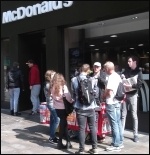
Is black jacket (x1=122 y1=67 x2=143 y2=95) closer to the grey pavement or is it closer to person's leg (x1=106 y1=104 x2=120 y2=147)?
person's leg (x1=106 y1=104 x2=120 y2=147)

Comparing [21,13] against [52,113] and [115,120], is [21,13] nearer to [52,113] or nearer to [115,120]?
[52,113]

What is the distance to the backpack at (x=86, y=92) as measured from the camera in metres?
6.03

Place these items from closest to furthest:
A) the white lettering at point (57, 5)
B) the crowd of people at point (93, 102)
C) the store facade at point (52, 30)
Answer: the crowd of people at point (93, 102) → the store facade at point (52, 30) → the white lettering at point (57, 5)

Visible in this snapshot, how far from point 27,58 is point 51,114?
5217mm

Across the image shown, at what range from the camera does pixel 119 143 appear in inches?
257

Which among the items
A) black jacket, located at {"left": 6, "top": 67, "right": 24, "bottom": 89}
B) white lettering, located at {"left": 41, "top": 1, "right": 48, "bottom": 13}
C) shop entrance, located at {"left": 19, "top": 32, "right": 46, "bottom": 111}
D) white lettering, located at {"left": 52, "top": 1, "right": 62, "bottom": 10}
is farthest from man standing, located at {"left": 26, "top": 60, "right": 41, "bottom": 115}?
white lettering, located at {"left": 52, "top": 1, "right": 62, "bottom": 10}

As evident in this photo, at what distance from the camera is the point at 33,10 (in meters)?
10.8

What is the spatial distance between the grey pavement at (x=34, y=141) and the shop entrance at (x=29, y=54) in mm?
2146

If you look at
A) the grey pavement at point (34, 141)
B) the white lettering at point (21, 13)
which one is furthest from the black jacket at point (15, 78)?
the white lettering at point (21, 13)

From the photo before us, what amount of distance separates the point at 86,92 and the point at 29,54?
6521 mm

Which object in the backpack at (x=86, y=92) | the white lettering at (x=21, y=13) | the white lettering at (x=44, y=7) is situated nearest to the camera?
the backpack at (x=86, y=92)

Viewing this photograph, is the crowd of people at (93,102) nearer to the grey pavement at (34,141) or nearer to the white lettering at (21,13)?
the grey pavement at (34,141)

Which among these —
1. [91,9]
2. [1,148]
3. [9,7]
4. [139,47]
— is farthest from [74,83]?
[9,7]

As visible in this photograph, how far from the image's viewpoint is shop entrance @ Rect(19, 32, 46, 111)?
1192 cm
